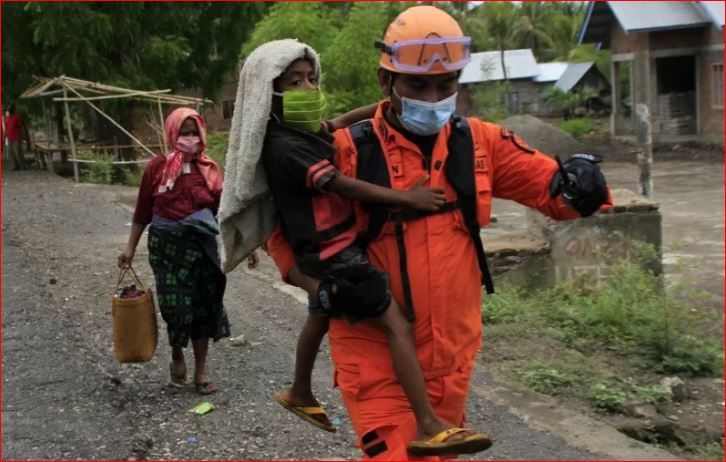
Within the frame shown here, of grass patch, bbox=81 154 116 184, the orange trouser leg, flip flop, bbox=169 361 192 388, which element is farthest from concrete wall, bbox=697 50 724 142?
the orange trouser leg

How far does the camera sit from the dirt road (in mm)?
4605

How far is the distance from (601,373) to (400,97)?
13.7ft

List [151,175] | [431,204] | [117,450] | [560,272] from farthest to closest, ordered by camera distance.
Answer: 1. [560,272]
2. [151,175]
3. [117,450]
4. [431,204]

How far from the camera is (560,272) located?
8469mm

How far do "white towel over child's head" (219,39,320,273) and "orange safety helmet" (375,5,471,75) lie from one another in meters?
0.33

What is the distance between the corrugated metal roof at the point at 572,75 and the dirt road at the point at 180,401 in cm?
3656

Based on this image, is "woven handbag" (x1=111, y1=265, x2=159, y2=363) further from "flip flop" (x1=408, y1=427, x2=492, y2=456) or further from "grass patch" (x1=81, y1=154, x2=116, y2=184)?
"grass patch" (x1=81, y1=154, x2=116, y2=184)

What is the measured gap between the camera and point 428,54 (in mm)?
2477

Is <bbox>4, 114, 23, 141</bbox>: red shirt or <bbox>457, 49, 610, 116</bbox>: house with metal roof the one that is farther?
<bbox>457, 49, 610, 116</bbox>: house with metal roof

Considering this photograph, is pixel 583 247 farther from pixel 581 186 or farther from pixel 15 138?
pixel 15 138

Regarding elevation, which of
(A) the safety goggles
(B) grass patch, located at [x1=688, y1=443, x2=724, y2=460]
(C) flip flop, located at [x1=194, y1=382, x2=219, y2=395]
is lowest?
(B) grass patch, located at [x1=688, y1=443, x2=724, y2=460]

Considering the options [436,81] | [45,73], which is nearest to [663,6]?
[45,73]

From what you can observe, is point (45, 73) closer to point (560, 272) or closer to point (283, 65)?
point (560, 272)

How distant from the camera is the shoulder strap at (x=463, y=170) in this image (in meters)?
2.59
